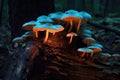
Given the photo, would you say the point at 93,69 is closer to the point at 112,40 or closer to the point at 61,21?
the point at 61,21

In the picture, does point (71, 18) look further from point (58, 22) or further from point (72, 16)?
point (58, 22)

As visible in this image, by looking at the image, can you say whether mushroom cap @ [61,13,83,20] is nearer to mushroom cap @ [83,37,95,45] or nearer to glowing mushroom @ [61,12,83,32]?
glowing mushroom @ [61,12,83,32]

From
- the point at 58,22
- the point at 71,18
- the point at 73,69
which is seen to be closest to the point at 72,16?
the point at 71,18

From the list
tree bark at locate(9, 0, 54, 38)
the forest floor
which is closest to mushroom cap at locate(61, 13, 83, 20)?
the forest floor

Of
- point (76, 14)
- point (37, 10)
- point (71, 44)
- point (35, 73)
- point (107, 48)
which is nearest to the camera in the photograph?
point (35, 73)

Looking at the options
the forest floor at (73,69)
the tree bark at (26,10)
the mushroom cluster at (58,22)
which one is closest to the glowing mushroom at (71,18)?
the mushroom cluster at (58,22)

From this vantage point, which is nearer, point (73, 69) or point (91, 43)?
point (73, 69)

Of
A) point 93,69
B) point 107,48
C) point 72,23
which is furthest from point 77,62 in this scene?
point 107,48

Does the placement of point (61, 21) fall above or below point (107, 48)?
above
